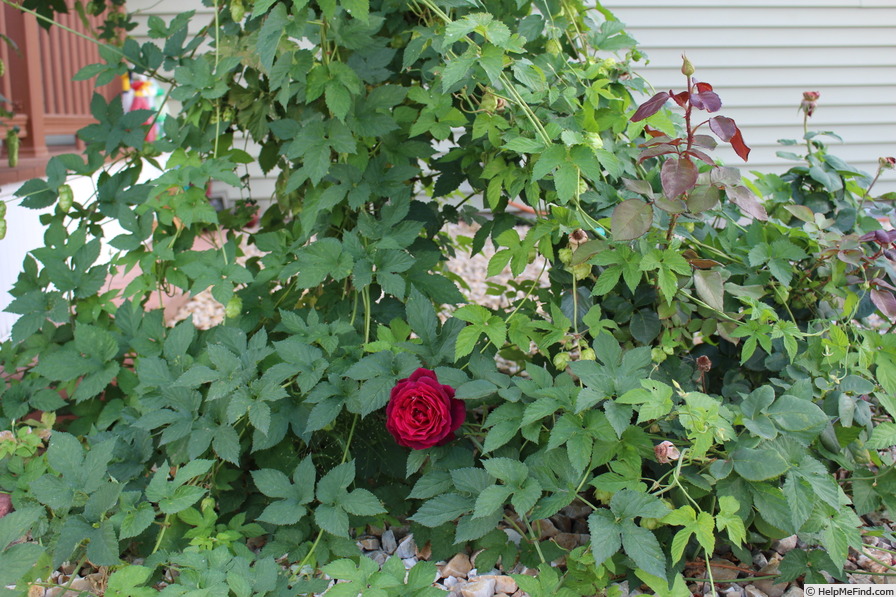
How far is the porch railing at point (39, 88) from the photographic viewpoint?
3406mm

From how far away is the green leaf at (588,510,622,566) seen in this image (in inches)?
41.0

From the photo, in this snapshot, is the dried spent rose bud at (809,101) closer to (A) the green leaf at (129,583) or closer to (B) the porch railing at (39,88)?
(A) the green leaf at (129,583)

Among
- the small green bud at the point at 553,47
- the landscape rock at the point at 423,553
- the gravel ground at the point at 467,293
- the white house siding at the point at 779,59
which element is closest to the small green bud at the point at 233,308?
the landscape rock at the point at 423,553

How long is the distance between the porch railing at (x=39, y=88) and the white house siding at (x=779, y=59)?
346 centimetres

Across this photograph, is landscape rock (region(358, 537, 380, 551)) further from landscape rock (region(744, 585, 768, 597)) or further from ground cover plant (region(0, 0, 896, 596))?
landscape rock (region(744, 585, 768, 597))

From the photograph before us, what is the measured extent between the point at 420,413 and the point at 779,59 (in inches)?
201

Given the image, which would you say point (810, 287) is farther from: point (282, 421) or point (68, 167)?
point (68, 167)

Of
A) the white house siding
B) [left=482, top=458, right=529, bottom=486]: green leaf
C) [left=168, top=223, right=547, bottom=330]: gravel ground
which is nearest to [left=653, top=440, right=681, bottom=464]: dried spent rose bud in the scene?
[left=482, top=458, right=529, bottom=486]: green leaf

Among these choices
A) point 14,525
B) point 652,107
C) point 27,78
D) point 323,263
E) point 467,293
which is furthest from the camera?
point 467,293

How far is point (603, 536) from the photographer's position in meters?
1.06

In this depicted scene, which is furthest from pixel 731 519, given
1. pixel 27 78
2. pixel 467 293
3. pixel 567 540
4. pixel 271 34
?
pixel 27 78

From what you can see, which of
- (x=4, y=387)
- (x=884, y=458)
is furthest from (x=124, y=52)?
(x=884, y=458)

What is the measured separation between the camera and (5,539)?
0.98 m

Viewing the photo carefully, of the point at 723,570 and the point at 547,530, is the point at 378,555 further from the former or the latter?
the point at 723,570
